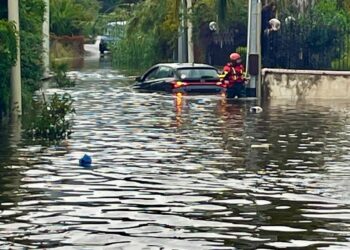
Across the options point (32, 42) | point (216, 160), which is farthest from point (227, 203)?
point (32, 42)

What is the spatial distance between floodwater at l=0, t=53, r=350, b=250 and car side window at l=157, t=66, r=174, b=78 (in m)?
11.0

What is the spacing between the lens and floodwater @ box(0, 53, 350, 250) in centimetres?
1169

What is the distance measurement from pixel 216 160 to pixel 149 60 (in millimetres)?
47143

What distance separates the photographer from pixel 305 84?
3534 cm

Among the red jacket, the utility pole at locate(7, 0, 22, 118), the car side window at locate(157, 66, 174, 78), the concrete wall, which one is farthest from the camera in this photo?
the car side window at locate(157, 66, 174, 78)

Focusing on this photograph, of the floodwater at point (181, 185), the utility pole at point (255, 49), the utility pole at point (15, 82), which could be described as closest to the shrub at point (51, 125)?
the floodwater at point (181, 185)

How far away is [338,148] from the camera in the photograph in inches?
791

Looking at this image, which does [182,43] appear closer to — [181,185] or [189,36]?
[189,36]

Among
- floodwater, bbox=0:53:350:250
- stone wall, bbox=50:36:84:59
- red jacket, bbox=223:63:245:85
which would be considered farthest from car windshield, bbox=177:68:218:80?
stone wall, bbox=50:36:84:59

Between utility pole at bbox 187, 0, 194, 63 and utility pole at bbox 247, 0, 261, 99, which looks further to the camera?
utility pole at bbox 187, 0, 194, 63

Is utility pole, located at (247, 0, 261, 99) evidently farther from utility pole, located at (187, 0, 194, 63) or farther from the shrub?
utility pole, located at (187, 0, 194, 63)

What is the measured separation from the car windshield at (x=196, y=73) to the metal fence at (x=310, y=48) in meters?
2.73

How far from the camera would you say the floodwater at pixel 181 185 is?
460 inches

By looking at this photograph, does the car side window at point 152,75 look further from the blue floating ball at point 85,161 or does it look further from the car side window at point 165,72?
the blue floating ball at point 85,161
